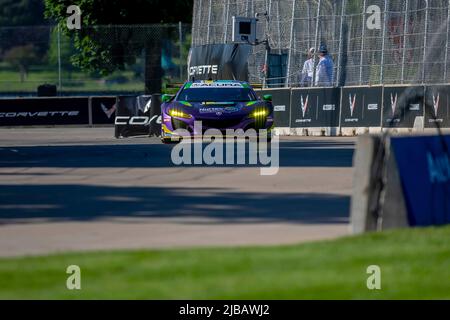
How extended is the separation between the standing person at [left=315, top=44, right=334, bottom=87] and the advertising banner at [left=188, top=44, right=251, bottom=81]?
203 inches

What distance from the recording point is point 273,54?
118 ft

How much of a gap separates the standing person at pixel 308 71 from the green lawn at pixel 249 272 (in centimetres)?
2276

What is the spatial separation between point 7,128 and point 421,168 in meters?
33.6

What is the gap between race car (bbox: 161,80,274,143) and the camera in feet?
82.3

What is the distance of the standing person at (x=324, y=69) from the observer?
105ft

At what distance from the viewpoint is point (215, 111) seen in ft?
82.6

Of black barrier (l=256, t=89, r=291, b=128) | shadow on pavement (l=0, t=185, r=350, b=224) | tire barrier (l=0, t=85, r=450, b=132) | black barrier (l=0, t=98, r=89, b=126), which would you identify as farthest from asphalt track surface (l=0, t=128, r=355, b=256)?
black barrier (l=0, t=98, r=89, b=126)

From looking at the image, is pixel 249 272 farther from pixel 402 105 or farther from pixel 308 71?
pixel 308 71

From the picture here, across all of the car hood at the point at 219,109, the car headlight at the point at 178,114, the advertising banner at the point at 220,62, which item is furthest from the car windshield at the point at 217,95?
the advertising banner at the point at 220,62

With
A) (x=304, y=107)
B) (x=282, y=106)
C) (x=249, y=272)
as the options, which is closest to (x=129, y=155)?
(x=304, y=107)

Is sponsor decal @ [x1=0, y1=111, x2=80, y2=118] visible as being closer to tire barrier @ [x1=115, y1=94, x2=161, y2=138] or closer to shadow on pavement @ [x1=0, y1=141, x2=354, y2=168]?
tire barrier @ [x1=115, y1=94, x2=161, y2=138]

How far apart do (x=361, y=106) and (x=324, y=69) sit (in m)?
2.50
